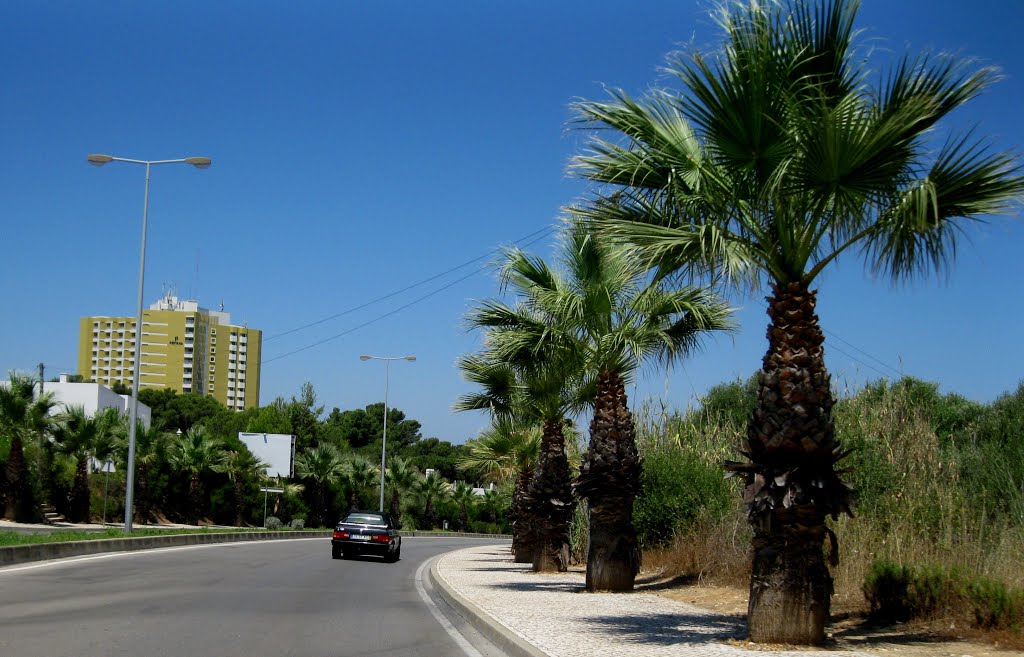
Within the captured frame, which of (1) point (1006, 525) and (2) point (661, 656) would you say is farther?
(1) point (1006, 525)

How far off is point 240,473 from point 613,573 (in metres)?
49.8

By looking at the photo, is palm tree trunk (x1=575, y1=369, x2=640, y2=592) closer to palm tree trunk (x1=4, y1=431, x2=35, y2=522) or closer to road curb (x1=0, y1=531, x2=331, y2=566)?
road curb (x1=0, y1=531, x2=331, y2=566)

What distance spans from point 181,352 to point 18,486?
128293mm

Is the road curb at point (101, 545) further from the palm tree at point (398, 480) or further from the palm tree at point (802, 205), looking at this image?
the palm tree at point (398, 480)

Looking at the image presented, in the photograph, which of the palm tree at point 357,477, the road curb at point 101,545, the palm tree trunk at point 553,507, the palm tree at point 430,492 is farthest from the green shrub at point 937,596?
the palm tree at point 430,492

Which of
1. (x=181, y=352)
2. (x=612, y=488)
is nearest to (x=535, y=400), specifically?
(x=612, y=488)

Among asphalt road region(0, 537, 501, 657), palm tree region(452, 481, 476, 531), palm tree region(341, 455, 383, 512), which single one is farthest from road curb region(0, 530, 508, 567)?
palm tree region(452, 481, 476, 531)

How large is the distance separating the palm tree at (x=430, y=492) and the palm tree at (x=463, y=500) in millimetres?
1451

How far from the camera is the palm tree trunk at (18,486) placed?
44000 millimetres

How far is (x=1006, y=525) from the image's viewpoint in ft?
42.5

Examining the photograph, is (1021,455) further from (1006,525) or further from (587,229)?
(587,229)

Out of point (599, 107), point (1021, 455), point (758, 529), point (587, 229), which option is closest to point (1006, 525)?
point (1021, 455)

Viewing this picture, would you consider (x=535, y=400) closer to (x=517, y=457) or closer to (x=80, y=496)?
(x=517, y=457)

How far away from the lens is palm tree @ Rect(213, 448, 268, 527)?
62094 millimetres
